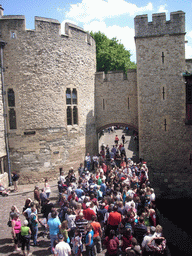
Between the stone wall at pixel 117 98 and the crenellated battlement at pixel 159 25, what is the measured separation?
2.79 meters

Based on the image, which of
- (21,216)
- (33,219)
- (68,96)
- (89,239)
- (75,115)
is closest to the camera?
(89,239)

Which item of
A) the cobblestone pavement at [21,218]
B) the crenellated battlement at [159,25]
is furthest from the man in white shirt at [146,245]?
the crenellated battlement at [159,25]

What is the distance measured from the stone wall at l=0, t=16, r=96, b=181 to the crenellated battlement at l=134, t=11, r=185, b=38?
386cm

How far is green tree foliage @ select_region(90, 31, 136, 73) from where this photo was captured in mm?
27766

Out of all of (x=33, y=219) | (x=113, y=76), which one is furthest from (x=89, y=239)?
(x=113, y=76)

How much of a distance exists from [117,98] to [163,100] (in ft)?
11.3

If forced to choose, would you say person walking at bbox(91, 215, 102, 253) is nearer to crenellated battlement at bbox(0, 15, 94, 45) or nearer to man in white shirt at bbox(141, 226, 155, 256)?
man in white shirt at bbox(141, 226, 155, 256)

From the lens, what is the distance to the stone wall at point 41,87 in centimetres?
1338

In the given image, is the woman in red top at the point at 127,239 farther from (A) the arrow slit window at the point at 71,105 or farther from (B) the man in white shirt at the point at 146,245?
(A) the arrow slit window at the point at 71,105

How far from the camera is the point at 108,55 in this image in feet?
91.0

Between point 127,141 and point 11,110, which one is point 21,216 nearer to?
point 11,110

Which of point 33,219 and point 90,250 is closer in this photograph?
point 90,250

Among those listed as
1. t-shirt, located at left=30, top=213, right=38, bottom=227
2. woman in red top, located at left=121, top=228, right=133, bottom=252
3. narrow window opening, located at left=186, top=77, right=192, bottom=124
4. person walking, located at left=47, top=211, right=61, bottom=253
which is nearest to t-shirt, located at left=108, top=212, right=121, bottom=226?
woman in red top, located at left=121, top=228, right=133, bottom=252

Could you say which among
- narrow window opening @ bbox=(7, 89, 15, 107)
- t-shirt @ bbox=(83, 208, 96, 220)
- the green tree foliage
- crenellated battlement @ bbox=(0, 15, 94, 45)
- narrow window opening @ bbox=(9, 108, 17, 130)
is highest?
the green tree foliage
